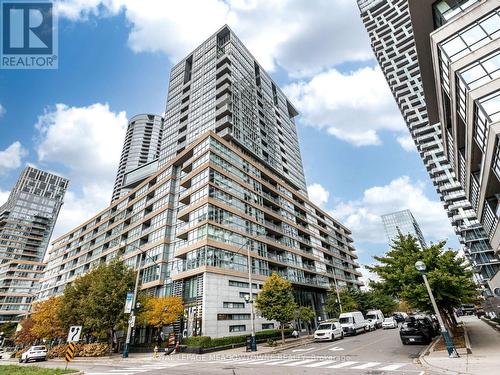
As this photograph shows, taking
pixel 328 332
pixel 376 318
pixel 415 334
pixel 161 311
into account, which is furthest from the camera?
pixel 376 318

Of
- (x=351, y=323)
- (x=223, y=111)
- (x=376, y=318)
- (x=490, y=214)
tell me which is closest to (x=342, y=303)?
(x=376, y=318)

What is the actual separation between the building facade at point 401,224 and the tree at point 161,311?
168890 mm

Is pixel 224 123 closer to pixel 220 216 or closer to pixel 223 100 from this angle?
pixel 223 100

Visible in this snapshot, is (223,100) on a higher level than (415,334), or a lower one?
higher

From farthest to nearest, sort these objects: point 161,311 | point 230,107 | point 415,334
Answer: point 230,107 < point 161,311 < point 415,334

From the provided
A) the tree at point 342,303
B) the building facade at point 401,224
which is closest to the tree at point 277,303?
the tree at point 342,303

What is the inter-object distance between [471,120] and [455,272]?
10.0 metres

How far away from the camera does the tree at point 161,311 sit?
97.2ft

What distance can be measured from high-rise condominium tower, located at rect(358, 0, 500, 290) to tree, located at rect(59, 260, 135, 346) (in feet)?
237

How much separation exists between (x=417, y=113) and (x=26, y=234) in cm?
17441

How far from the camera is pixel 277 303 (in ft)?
93.0

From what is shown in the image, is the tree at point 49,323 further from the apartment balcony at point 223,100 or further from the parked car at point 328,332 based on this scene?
the apartment balcony at point 223,100

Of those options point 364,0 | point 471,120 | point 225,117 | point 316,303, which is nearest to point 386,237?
point 364,0

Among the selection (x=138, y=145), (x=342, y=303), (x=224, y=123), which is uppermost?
(x=138, y=145)
